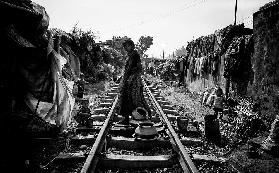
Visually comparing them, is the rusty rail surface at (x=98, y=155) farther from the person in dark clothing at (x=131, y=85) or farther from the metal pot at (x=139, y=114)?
the person in dark clothing at (x=131, y=85)

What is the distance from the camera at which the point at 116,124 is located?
570 cm

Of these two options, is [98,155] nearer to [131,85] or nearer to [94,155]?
[94,155]

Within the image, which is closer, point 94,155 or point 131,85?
point 94,155

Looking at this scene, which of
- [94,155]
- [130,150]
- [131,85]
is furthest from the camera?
[131,85]

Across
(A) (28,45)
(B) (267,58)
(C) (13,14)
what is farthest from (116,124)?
(B) (267,58)

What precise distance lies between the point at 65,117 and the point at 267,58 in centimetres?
567

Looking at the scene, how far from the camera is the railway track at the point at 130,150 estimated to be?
151 inches

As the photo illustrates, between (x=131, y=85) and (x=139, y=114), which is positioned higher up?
(x=131, y=85)

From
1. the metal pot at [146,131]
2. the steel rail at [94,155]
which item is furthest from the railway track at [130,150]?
the metal pot at [146,131]

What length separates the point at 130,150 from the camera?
4.64 metres

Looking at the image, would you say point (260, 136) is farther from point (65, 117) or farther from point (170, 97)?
point (170, 97)

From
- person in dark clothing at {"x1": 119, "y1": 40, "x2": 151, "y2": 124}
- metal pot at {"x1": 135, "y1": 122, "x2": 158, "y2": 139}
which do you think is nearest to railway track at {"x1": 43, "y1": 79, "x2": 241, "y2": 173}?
metal pot at {"x1": 135, "y1": 122, "x2": 158, "y2": 139}

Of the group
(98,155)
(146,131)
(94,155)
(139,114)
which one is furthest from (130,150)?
(139,114)

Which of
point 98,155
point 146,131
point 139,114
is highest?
point 139,114
